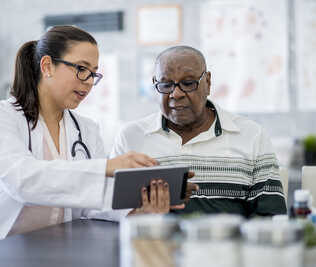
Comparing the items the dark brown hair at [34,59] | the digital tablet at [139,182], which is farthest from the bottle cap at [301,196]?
the dark brown hair at [34,59]

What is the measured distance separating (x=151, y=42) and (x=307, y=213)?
318 cm

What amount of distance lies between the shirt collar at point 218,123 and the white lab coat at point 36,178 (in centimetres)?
53

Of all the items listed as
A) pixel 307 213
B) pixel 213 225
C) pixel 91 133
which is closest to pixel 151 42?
pixel 91 133

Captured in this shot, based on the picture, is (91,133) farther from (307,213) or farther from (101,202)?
(307,213)

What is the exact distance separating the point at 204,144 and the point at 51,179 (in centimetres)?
71

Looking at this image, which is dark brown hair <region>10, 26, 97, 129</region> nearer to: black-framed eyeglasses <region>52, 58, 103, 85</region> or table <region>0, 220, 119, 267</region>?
black-framed eyeglasses <region>52, 58, 103, 85</region>

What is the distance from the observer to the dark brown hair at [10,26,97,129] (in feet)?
6.00

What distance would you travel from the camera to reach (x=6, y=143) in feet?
5.33

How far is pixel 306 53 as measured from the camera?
12.7ft

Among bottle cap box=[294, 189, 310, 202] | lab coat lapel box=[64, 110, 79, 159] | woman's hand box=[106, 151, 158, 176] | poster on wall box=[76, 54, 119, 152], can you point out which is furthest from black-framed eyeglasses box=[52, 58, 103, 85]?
poster on wall box=[76, 54, 119, 152]

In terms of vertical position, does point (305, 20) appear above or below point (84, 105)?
above

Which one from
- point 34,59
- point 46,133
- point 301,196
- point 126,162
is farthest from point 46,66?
point 301,196

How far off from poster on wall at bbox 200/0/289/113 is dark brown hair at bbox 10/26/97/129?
231 cm

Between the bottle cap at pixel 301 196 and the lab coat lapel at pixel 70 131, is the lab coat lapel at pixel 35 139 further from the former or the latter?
the bottle cap at pixel 301 196
